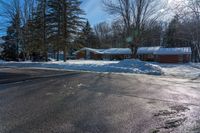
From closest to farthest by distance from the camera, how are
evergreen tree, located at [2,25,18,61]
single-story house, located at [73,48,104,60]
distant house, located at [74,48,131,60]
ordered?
evergreen tree, located at [2,25,18,61] < distant house, located at [74,48,131,60] < single-story house, located at [73,48,104,60]

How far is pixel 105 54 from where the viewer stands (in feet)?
219

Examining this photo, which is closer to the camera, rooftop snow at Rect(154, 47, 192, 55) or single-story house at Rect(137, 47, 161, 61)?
rooftop snow at Rect(154, 47, 192, 55)

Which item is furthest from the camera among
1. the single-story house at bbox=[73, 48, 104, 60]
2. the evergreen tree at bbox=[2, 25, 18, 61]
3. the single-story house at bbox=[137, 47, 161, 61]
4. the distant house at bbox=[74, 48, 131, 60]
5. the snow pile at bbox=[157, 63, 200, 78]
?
the single-story house at bbox=[73, 48, 104, 60]

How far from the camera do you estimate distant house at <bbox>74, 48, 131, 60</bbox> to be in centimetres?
6206

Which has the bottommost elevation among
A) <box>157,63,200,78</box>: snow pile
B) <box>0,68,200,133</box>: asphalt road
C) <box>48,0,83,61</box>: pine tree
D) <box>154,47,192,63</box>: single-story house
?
<box>157,63,200,78</box>: snow pile

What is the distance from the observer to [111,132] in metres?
4.42

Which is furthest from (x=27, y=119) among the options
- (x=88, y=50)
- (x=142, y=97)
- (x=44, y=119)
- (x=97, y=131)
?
(x=88, y=50)

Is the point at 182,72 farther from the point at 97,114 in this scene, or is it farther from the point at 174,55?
the point at 174,55

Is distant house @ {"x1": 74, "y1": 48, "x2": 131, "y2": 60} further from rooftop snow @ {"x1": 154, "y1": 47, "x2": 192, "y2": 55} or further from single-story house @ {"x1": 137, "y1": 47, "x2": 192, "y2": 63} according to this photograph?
rooftop snow @ {"x1": 154, "y1": 47, "x2": 192, "y2": 55}

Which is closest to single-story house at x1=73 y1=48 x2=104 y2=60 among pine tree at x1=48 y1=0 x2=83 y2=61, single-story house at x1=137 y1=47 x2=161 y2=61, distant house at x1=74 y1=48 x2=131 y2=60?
distant house at x1=74 y1=48 x2=131 y2=60

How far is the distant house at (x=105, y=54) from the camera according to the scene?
62.1m

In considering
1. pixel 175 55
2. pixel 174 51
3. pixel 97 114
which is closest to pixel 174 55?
pixel 175 55

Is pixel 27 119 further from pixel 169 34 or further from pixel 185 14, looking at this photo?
pixel 169 34

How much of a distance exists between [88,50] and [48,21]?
30.2 m
